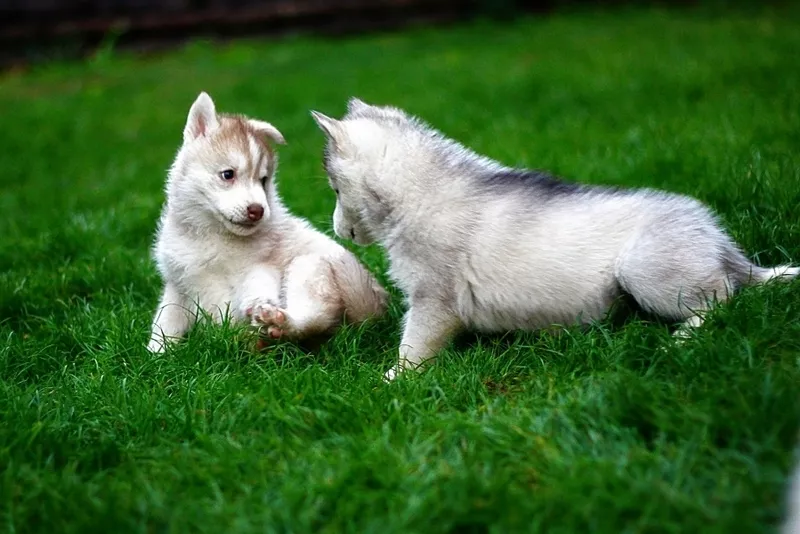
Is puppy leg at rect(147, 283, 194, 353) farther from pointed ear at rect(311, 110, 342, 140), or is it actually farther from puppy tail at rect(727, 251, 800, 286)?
puppy tail at rect(727, 251, 800, 286)

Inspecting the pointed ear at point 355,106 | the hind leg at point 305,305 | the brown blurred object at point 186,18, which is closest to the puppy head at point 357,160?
the pointed ear at point 355,106

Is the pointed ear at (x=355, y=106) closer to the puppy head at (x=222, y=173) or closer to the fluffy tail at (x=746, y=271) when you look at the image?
the puppy head at (x=222, y=173)

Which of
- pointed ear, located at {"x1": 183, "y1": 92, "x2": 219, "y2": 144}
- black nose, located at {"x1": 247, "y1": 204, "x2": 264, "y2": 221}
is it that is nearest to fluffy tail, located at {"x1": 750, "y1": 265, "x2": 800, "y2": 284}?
black nose, located at {"x1": 247, "y1": 204, "x2": 264, "y2": 221}

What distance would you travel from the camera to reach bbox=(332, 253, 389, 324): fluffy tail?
12.5 ft

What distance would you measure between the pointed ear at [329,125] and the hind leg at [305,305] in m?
0.54

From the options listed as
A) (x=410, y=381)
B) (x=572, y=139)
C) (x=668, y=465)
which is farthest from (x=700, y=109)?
(x=668, y=465)

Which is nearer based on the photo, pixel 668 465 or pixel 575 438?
pixel 668 465

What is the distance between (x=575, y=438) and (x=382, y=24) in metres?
13.5

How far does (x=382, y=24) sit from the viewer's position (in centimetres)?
1536

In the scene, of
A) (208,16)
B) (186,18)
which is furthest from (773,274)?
(186,18)

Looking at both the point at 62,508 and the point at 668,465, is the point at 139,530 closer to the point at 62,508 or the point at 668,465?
the point at 62,508

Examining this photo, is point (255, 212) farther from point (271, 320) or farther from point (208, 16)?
point (208, 16)

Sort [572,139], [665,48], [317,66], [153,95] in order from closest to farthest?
[572,139] → [665,48] → [153,95] → [317,66]

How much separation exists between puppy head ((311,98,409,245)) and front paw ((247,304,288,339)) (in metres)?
0.51
